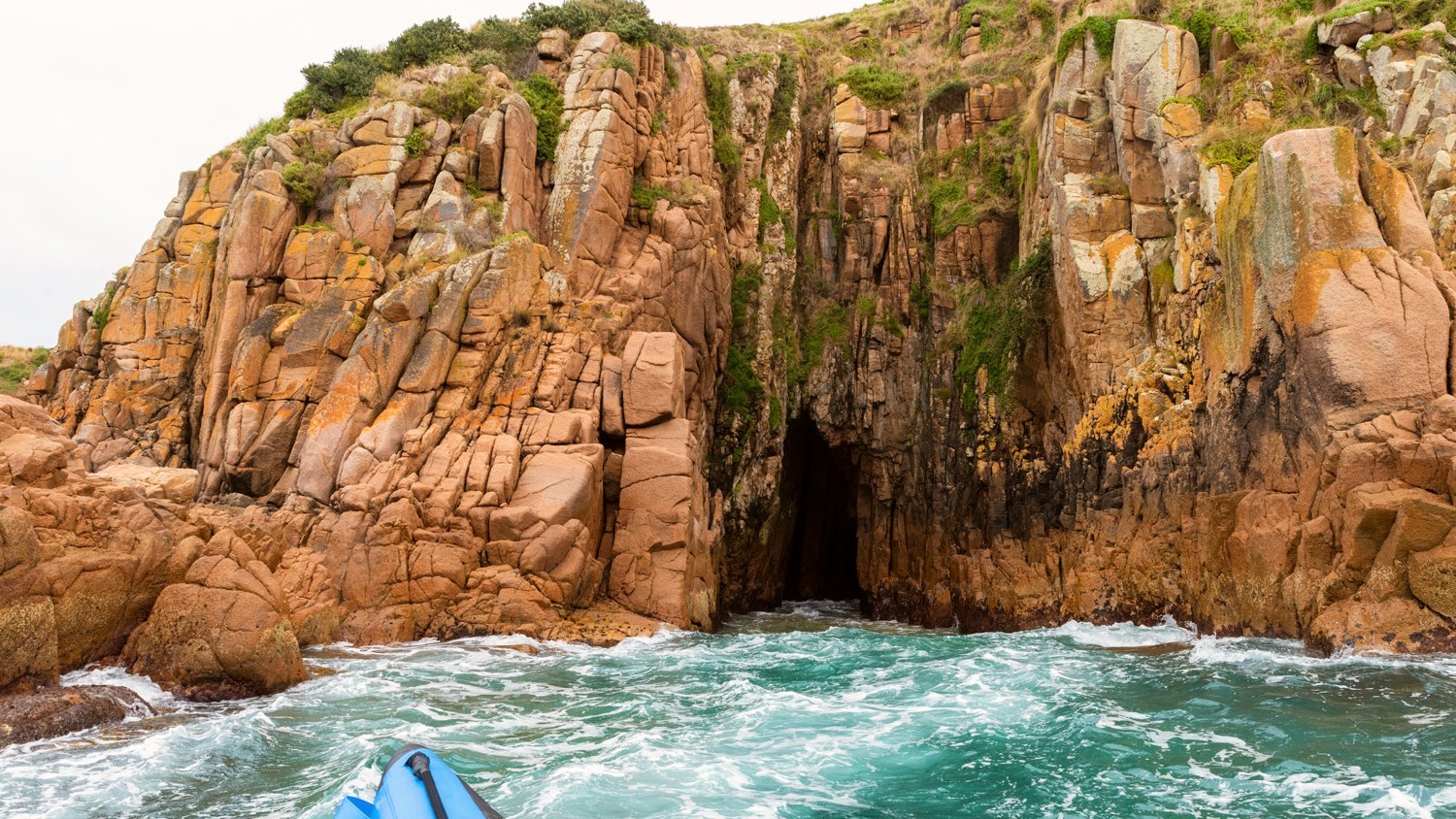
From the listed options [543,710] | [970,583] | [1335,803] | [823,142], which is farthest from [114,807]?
[823,142]

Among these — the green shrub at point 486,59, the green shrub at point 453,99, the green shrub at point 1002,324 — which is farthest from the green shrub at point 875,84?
the green shrub at point 453,99

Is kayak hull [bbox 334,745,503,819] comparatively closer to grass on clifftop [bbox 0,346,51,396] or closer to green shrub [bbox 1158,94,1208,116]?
green shrub [bbox 1158,94,1208,116]

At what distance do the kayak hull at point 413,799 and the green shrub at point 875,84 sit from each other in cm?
3577

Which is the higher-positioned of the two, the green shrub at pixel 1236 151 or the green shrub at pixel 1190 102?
the green shrub at pixel 1190 102

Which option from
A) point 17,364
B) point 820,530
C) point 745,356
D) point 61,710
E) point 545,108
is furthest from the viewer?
point 820,530

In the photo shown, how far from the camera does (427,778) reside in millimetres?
6414

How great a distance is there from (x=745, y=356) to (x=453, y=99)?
12069mm

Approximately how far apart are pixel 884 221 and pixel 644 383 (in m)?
15.3

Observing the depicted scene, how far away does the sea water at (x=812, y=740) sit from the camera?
940 centimetres

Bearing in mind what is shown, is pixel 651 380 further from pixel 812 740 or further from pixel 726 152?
pixel 812 740

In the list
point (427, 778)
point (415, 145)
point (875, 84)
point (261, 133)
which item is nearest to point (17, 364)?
point (261, 133)

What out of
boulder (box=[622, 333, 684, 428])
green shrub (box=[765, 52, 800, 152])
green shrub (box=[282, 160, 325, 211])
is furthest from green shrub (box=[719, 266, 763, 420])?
green shrub (box=[282, 160, 325, 211])

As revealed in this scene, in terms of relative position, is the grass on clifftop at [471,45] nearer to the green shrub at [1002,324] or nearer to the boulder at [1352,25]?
the green shrub at [1002,324]

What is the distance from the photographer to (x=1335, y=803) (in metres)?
8.85
